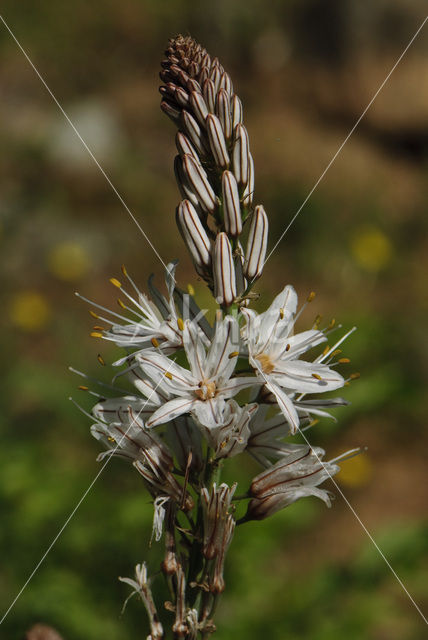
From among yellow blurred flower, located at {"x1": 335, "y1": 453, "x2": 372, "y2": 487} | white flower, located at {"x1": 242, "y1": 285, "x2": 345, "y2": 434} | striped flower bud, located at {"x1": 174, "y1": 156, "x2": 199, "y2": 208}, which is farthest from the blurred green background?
striped flower bud, located at {"x1": 174, "y1": 156, "x2": 199, "y2": 208}

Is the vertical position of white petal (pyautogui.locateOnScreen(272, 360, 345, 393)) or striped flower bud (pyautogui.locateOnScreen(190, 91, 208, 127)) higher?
striped flower bud (pyautogui.locateOnScreen(190, 91, 208, 127))

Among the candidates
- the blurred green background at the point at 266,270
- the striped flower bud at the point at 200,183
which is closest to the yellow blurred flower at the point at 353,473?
the blurred green background at the point at 266,270

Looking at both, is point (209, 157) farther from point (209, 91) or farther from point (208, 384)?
point (208, 384)

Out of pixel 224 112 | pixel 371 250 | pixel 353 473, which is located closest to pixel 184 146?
pixel 224 112

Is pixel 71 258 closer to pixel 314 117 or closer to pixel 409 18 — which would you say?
pixel 314 117

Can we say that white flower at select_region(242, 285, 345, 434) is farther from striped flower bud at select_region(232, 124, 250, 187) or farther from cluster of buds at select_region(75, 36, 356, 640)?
striped flower bud at select_region(232, 124, 250, 187)

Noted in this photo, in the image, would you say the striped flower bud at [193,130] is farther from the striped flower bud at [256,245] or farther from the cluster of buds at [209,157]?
the striped flower bud at [256,245]
